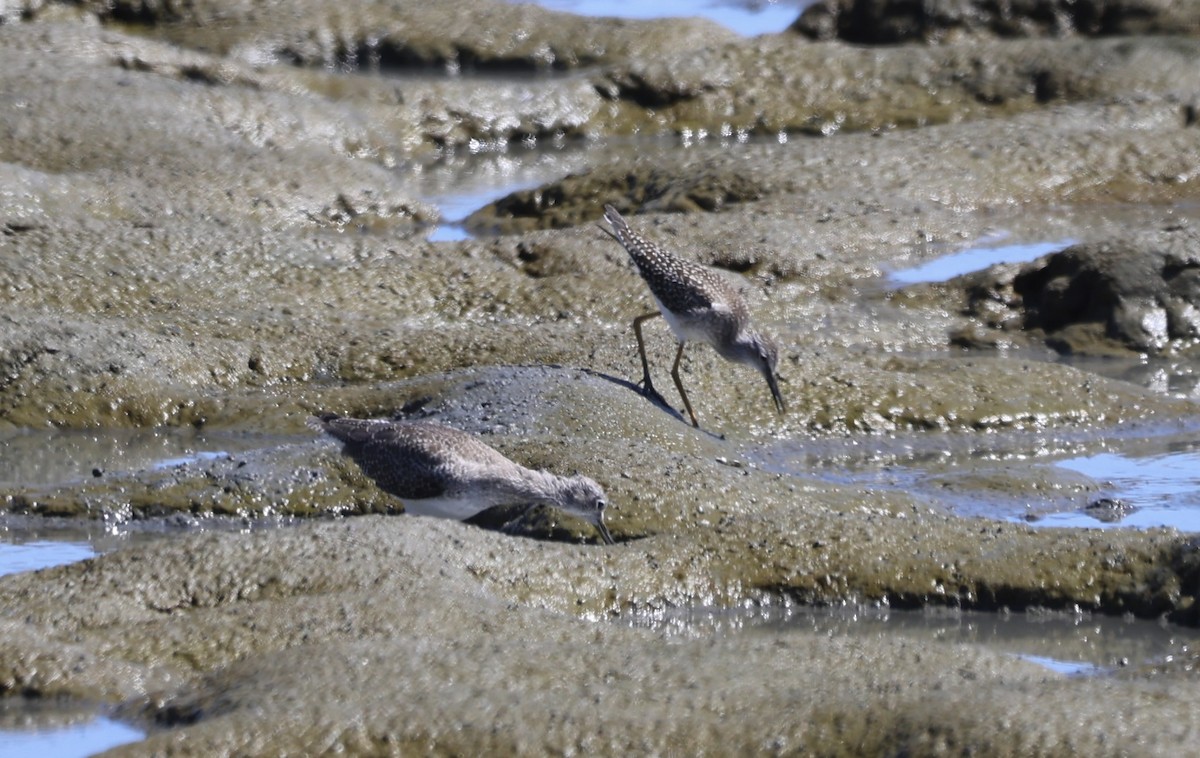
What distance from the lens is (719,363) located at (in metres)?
11.0

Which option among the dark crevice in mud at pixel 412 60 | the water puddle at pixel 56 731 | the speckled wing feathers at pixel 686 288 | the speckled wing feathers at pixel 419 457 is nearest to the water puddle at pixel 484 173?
the dark crevice in mud at pixel 412 60

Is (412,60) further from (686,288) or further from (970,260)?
(686,288)

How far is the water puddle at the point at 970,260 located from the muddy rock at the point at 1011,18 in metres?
7.40

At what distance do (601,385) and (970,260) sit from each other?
4.94 m

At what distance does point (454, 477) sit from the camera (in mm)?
8039

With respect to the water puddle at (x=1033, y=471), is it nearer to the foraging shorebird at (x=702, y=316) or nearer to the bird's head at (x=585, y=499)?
the foraging shorebird at (x=702, y=316)

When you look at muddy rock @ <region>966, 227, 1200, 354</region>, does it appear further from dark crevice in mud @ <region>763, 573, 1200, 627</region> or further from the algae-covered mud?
dark crevice in mud @ <region>763, 573, 1200, 627</region>

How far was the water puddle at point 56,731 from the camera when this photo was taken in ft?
19.7

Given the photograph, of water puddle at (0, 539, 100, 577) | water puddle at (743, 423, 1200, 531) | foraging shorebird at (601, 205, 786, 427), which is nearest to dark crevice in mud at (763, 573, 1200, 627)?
water puddle at (743, 423, 1200, 531)

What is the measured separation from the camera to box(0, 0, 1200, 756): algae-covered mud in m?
6.04

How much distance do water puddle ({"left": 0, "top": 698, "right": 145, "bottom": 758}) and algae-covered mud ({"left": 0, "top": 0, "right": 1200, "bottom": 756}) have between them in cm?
6

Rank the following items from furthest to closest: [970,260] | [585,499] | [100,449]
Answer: [970,260], [100,449], [585,499]

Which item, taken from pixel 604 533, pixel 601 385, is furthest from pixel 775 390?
pixel 604 533

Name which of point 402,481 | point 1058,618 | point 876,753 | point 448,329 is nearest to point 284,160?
point 448,329
